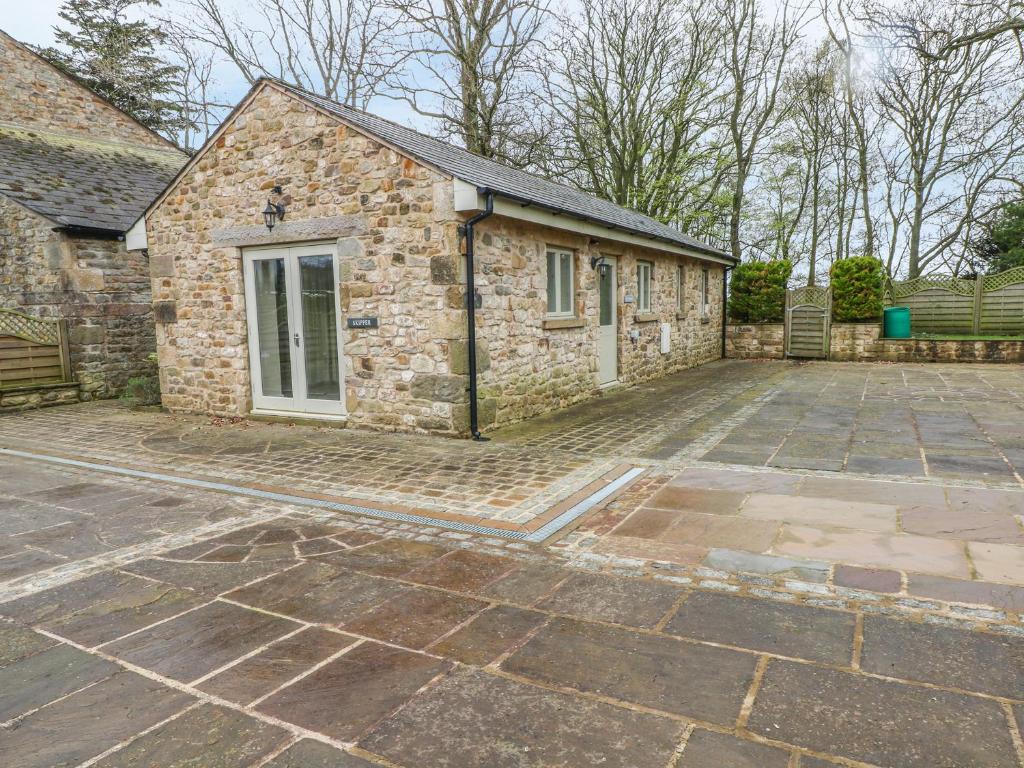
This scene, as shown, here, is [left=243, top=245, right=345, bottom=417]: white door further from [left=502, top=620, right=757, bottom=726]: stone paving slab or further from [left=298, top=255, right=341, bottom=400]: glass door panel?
[left=502, top=620, right=757, bottom=726]: stone paving slab

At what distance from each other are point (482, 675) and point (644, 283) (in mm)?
10456

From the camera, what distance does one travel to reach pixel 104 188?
12531 mm

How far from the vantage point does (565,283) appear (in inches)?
373

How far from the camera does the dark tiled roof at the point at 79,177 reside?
11.0m

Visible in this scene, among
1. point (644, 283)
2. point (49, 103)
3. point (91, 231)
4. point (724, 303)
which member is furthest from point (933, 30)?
point (49, 103)

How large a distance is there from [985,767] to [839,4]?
70.1 ft

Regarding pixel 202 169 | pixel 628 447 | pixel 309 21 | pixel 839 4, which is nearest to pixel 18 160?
pixel 202 169

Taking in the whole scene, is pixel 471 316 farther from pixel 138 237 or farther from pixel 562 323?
pixel 138 237

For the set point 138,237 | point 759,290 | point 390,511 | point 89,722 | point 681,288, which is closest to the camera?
point 89,722

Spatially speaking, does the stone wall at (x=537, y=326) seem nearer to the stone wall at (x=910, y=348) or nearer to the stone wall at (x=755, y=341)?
the stone wall at (x=755, y=341)

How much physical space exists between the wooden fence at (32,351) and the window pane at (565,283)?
8.12 m

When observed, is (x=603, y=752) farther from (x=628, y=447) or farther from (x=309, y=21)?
(x=309, y=21)

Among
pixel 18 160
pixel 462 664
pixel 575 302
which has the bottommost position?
pixel 462 664

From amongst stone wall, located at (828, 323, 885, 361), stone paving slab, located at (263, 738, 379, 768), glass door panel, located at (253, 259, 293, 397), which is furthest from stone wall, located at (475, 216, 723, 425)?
stone wall, located at (828, 323, 885, 361)
